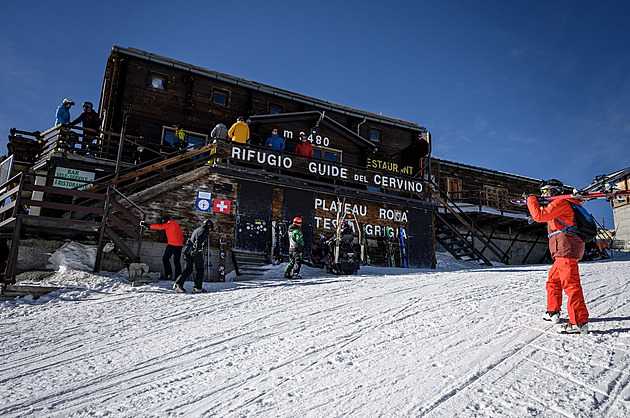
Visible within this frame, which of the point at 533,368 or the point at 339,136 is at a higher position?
the point at 339,136

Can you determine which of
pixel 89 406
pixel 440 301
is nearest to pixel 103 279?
pixel 89 406

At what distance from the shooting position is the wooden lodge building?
446 inches

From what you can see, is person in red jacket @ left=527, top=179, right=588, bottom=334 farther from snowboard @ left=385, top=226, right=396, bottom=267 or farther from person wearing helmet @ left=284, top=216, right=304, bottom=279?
snowboard @ left=385, top=226, right=396, bottom=267

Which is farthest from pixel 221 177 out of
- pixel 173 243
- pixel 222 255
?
pixel 173 243

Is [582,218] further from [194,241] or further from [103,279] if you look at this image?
[103,279]

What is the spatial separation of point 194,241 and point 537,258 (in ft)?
63.3

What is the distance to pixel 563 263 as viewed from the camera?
482 centimetres

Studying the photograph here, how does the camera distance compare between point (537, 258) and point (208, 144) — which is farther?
point (537, 258)

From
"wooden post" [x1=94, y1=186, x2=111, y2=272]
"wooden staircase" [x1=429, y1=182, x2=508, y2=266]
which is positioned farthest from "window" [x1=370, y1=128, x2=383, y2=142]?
"wooden post" [x1=94, y1=186, x2=111, y2=272]

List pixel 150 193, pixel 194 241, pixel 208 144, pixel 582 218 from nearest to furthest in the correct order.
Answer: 1. pixel 582 218
2. pixel 194 241
3. pixel 150 193
4. pixel 208 144

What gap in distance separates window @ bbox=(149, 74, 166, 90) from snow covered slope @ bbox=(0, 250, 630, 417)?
11490 mm

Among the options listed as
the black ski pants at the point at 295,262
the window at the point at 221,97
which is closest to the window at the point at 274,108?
the window at the point at 221,97

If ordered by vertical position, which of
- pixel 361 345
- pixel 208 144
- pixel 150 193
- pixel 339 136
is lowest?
pixel 361 345

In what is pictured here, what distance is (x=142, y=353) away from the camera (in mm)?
4555
